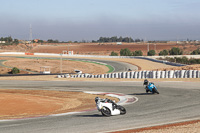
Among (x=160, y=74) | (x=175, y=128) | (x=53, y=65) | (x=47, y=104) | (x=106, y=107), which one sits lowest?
(x=53, y=65)

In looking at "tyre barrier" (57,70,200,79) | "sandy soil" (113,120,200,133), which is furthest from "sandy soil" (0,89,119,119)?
"tyre barrier" (57,70,200,79)

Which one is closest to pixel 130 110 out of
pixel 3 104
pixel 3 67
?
pixel 3 104

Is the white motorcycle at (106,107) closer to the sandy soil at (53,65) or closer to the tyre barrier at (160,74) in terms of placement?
the tyre barrier at (160,74)

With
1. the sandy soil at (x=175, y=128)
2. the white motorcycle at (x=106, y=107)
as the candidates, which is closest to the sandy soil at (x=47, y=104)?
the white motorcycle at (x=106, y=107)

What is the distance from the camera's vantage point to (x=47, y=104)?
22.7 m

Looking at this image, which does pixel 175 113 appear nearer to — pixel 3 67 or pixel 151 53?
pixel 3 67

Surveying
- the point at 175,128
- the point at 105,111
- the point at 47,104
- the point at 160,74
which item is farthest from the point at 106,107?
the point at 160,74

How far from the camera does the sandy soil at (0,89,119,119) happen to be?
19.3 meters

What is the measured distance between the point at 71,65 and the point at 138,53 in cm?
3595

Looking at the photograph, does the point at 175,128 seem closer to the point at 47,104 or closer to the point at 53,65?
the point at 47,104

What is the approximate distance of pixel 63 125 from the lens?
13219 mm

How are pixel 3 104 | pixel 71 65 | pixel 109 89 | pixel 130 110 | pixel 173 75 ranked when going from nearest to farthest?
pixel 130 110, pixel 3 104, pixel 109 89, pixel 173 75, pixel 71 65

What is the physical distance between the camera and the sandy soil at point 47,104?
1929 centimetres

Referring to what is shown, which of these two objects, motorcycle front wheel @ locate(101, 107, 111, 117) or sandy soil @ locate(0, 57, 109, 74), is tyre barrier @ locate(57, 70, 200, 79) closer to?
motorcycle front wheel @ locate(101, 107, 111, 117)
